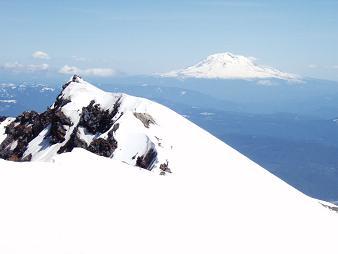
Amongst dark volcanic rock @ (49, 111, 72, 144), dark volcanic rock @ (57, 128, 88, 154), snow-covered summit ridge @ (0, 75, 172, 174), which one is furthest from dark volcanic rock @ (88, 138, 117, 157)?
dark volcanic rock @ (49, 111, 72, 144)

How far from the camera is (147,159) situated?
7356 centimetres

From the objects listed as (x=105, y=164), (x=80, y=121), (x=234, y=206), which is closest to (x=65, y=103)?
(x=80, y=121)

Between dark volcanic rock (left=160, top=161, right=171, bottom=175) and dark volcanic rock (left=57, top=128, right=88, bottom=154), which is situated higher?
dark volcanic rock (left=160, top=161, right=171, bottom=175)

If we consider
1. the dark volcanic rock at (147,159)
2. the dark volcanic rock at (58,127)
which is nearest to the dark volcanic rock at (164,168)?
the dark volcanic rock at (147,159)

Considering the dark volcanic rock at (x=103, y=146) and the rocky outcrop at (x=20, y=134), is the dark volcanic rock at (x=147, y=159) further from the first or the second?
the rocky outcrop at (x=20, y=134)

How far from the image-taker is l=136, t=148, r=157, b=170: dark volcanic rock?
237ft

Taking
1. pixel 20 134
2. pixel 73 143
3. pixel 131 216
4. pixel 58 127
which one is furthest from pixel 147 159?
Result: pixel 20 134

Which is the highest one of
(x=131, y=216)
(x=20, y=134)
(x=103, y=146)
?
(x=131, y=216)

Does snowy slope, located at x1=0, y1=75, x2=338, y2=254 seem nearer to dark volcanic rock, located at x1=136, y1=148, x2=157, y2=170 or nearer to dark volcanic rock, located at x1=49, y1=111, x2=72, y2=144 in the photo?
dark volcanic rock, located at x1=136, y1=148, x2=157, y2=170

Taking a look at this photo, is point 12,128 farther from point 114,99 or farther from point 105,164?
point 105,164

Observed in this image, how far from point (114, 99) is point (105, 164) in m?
57.2

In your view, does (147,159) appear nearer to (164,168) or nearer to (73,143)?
(164,168)

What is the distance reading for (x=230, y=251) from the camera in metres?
29.2

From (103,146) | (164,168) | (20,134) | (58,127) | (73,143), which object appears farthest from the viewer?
(20,134)
